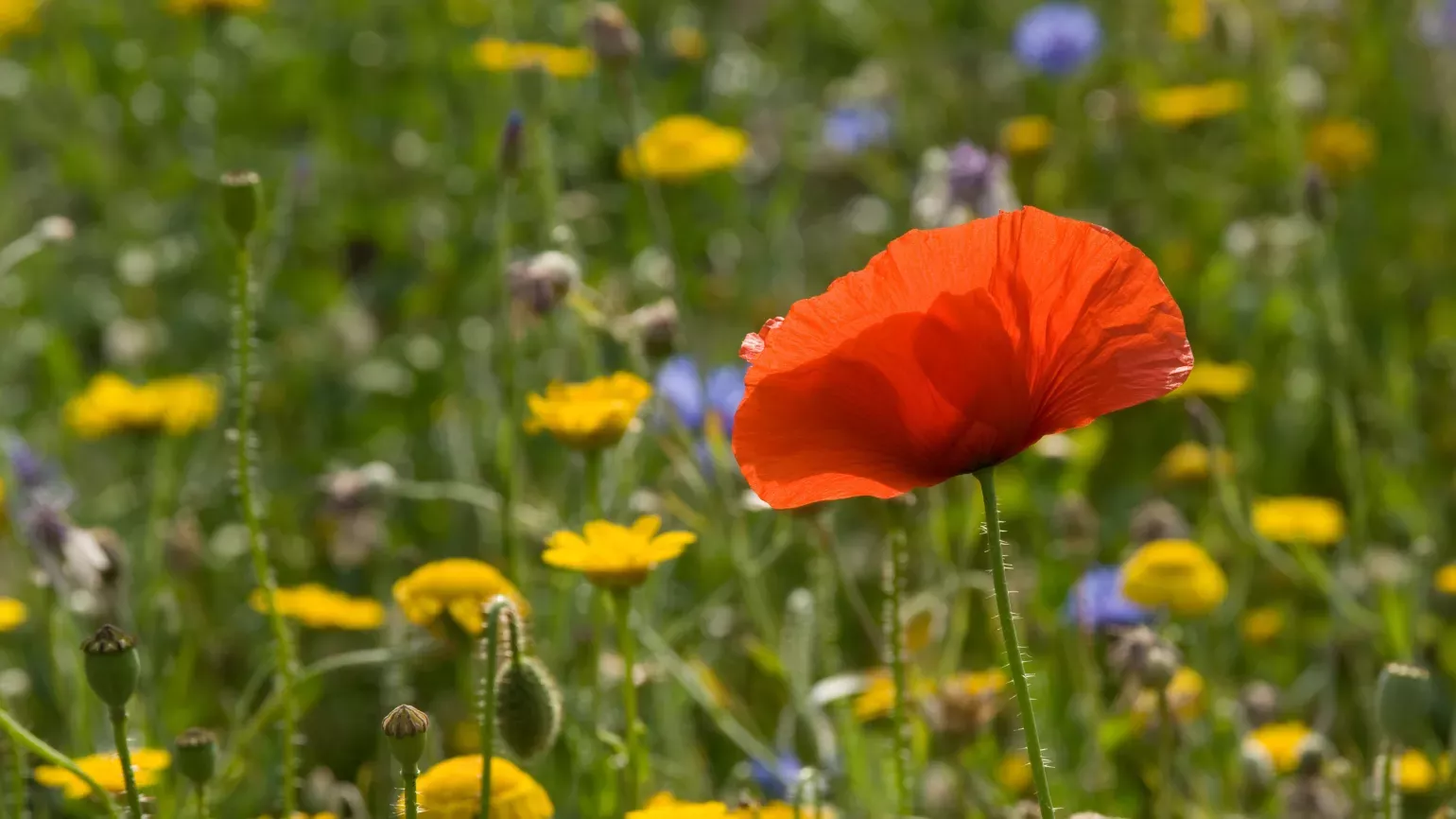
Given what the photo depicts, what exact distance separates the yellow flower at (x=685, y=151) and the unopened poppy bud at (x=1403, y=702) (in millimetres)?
1972

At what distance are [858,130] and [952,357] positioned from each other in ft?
9.24

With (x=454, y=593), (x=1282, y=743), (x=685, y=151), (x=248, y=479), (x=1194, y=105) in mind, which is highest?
(x=1194, y=105)

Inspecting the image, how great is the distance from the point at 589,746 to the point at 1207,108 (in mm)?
2341

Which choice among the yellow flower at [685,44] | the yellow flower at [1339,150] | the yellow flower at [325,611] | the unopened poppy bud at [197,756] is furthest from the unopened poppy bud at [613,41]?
the yellow flower at [1339,150]

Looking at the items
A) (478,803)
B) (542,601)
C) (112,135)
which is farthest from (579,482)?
(112,135)

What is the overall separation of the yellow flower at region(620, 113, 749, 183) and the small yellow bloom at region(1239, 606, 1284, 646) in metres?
1.27

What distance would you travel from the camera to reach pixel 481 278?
3514 millimetres

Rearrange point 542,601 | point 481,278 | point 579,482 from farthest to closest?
point 481,278
point 579,482
point 542,601

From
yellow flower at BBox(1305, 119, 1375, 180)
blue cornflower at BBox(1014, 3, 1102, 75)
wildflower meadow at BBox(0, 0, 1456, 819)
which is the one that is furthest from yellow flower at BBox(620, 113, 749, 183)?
yellow flower at BBox(1305, 119, 1375, 180)

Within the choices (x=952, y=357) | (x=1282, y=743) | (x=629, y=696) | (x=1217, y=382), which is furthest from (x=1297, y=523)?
(x=952, y=357)

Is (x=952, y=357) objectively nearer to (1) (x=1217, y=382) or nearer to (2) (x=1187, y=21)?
(1) (x=1217, y=382)

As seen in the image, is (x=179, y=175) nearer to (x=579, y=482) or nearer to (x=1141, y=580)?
(x=579, y=482)

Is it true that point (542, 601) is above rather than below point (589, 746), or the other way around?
above

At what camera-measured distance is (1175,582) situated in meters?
1.87
